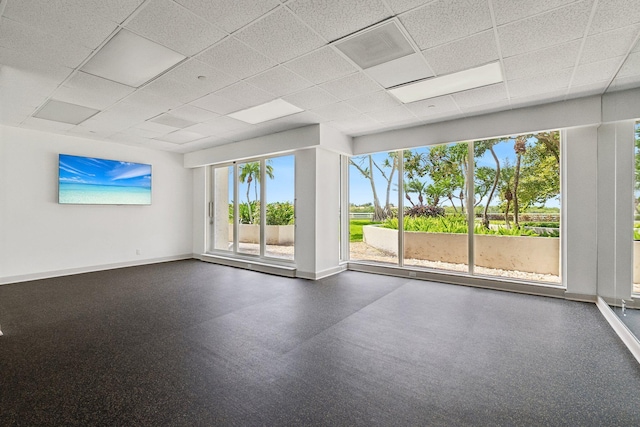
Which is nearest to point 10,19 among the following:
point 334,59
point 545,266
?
point 334,59

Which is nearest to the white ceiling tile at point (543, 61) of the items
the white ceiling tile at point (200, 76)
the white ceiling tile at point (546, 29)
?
the white ceiling tile at point (546, 29)

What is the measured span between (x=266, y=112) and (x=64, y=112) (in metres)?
2.99

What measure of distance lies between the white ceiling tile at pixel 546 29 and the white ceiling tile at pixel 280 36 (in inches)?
64.4

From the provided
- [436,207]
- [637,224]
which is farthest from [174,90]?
[637,224]

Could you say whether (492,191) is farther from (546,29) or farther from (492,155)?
(546,29)

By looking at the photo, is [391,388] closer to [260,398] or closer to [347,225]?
[260,398]

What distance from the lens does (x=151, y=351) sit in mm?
2629

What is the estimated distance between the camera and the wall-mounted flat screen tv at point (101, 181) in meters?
5.63

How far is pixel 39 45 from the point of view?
266 centimetres

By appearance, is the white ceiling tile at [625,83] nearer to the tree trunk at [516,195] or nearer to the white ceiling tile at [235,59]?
the tree trunk at [516,195]

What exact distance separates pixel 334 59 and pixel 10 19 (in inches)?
104

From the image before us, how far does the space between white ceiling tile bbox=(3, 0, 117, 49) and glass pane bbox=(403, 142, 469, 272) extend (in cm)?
492

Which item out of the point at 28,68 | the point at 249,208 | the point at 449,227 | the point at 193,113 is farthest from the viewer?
the point at 249,208

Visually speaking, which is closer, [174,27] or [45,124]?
[174,27]
